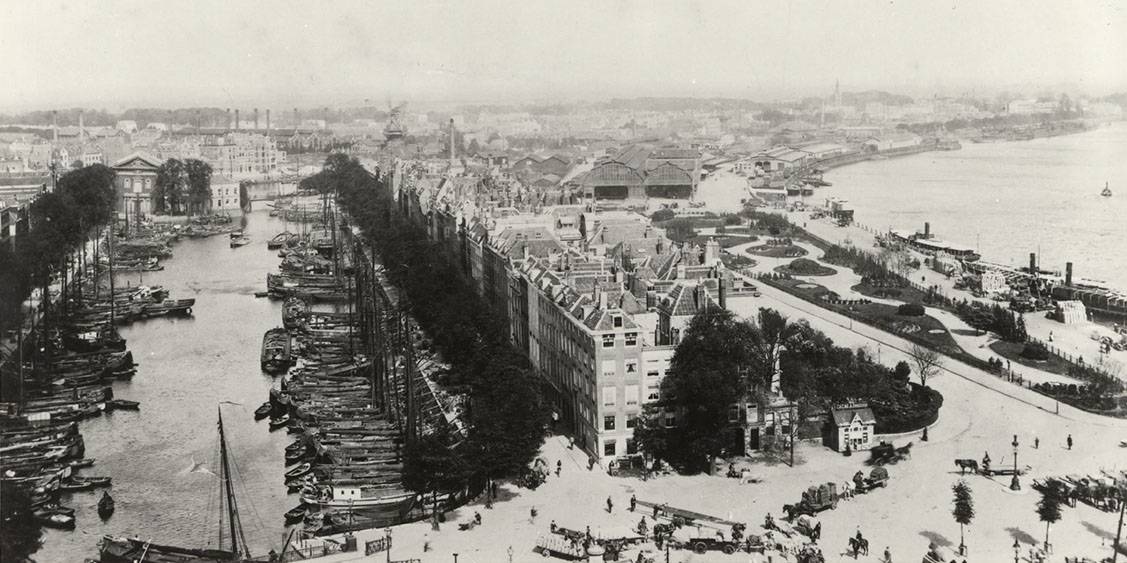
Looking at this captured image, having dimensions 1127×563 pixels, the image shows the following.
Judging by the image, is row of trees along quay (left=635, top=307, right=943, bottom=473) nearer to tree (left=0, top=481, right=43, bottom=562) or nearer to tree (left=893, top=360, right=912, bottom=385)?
tree (left=893, top=360, right=912, bottom=385)

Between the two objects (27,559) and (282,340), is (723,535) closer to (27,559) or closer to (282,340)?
(27,559)

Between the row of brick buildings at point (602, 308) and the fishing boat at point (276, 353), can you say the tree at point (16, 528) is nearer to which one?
the row of brick buildings at point (602, 308)

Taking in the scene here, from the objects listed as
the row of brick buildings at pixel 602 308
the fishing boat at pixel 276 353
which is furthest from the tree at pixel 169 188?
the row of brick buildings at pixel 602 308

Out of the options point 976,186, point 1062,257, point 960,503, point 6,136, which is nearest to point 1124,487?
point 960,503

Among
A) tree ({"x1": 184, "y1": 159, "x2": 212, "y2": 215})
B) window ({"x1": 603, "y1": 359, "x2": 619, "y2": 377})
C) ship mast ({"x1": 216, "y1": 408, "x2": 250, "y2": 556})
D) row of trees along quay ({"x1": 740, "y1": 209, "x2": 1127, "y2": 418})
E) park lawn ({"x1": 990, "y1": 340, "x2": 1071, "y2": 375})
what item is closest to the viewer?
ship mast ({"x1": 216, "y1": 408, "x2": 250, "y2": 556})

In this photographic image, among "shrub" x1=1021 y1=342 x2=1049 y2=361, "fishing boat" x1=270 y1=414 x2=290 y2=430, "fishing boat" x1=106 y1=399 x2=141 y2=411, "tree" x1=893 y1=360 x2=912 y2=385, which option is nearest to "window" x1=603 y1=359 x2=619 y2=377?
"tree" x1=893 y1=360 x2=912 y2=385

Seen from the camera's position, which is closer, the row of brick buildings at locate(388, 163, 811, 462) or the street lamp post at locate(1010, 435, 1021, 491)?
the street lamp post at locate(1010, 435, 1021, 491)

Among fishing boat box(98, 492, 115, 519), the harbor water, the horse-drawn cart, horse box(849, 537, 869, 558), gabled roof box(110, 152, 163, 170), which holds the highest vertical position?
gabled roof box(110, 152, 163, 170)
